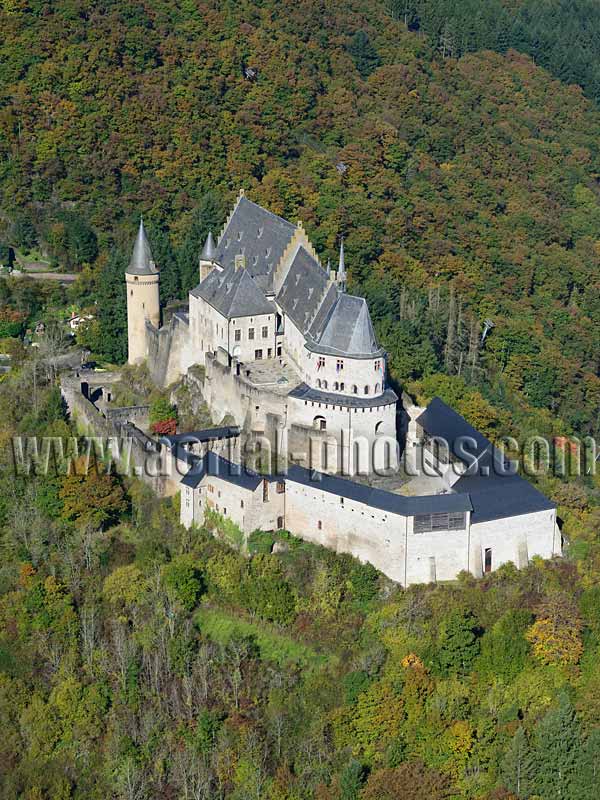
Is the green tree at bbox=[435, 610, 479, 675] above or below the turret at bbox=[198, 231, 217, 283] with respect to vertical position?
below

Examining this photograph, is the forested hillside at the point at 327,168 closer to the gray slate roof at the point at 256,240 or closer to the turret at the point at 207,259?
the turret at the point at 207,259

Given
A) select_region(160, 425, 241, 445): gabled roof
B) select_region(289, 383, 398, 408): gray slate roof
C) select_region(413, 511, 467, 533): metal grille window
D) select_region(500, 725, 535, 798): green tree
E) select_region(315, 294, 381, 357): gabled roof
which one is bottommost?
select_region(500, 725, 535, 798): green tree

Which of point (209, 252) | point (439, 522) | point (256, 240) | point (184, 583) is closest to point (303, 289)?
point (256, 240)

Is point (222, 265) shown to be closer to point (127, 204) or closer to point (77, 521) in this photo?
point (77, 521)

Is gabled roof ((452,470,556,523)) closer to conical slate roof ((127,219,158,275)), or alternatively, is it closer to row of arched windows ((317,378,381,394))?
row of arched windows ((317,378,381,394))

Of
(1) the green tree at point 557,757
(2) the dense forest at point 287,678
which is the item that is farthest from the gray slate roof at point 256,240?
(1) the green tree at point 557,757

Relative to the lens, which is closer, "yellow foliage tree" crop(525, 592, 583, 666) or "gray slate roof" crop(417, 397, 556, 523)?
"yellow foliage tree" crop(525, 592, 583, 666)

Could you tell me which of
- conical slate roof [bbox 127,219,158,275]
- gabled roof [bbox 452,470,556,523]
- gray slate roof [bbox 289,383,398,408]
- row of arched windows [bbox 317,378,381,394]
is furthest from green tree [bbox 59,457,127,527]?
gabled roof [bbox 452,470,556,523]
